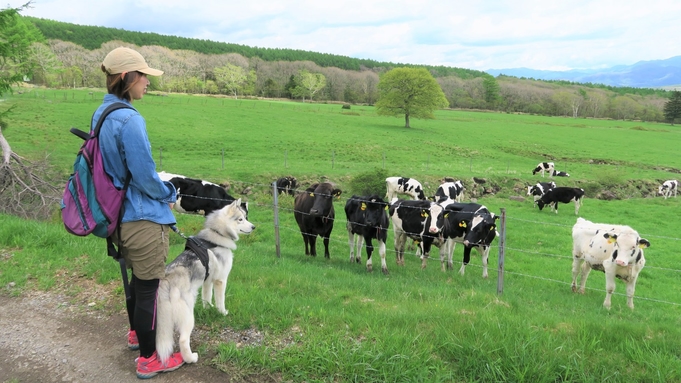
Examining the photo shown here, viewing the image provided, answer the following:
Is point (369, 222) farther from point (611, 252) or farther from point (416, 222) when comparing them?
point (611, 252)

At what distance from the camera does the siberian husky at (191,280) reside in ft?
12.2

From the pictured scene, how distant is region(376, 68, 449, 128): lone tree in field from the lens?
53.1m

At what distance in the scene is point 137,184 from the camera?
3230 mm

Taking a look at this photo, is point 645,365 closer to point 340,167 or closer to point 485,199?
point 485,199

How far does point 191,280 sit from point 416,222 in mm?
7179

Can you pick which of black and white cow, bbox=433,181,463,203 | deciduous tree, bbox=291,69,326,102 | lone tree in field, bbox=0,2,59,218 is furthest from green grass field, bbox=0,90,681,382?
deciduous tree, bbox=291,69,326,102

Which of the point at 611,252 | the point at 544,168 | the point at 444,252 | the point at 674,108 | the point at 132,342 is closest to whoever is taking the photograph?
the point at 132,342

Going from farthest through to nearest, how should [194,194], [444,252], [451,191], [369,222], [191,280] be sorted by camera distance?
1. [451,191]
2. [194,194]
3. [444,252]
4. [369,222]
5. [191,280]

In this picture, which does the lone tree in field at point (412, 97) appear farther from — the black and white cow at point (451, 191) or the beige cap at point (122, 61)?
the beige cap at point (122, 61)

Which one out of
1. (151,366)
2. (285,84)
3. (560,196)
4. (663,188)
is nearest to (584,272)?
(151,366)

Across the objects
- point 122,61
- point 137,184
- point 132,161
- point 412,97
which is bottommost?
point 137,184

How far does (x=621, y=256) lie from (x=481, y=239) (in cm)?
287

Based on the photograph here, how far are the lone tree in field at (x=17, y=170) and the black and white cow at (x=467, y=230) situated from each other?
32.1ft

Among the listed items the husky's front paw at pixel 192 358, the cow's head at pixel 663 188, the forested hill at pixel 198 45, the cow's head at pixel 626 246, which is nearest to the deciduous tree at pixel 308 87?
the forested hill at pixel 198 45
